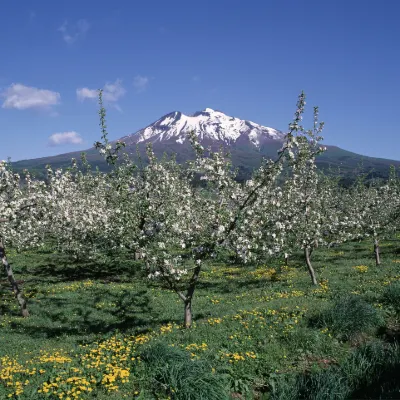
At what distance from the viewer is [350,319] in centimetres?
1326

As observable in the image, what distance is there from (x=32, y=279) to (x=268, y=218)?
21974 mm

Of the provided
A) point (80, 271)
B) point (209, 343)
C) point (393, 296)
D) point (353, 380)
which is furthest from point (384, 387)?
point (80, 271)

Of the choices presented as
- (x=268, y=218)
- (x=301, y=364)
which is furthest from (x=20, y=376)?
(x=268, y=218)

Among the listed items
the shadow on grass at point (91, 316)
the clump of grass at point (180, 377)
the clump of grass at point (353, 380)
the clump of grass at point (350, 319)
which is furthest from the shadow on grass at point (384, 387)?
the shadow on grass at point (91, 316)

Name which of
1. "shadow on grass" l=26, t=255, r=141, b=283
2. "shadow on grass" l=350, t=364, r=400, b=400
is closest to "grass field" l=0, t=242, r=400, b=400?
"shadow on grass" l=350, t=364, r=400, b=400

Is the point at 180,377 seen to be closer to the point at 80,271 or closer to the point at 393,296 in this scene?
the point at 393,296

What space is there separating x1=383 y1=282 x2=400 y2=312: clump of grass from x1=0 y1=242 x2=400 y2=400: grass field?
48mm

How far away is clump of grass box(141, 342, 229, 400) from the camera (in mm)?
9156

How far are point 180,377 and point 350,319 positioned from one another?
7.16 metres

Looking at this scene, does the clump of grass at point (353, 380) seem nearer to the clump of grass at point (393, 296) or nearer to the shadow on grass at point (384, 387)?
the shadow on grass at point (384, 387)

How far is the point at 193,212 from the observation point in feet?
55.5

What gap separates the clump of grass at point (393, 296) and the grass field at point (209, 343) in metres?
0.05

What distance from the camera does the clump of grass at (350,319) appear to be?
42.8 ft

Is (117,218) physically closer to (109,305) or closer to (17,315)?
(109,305)
